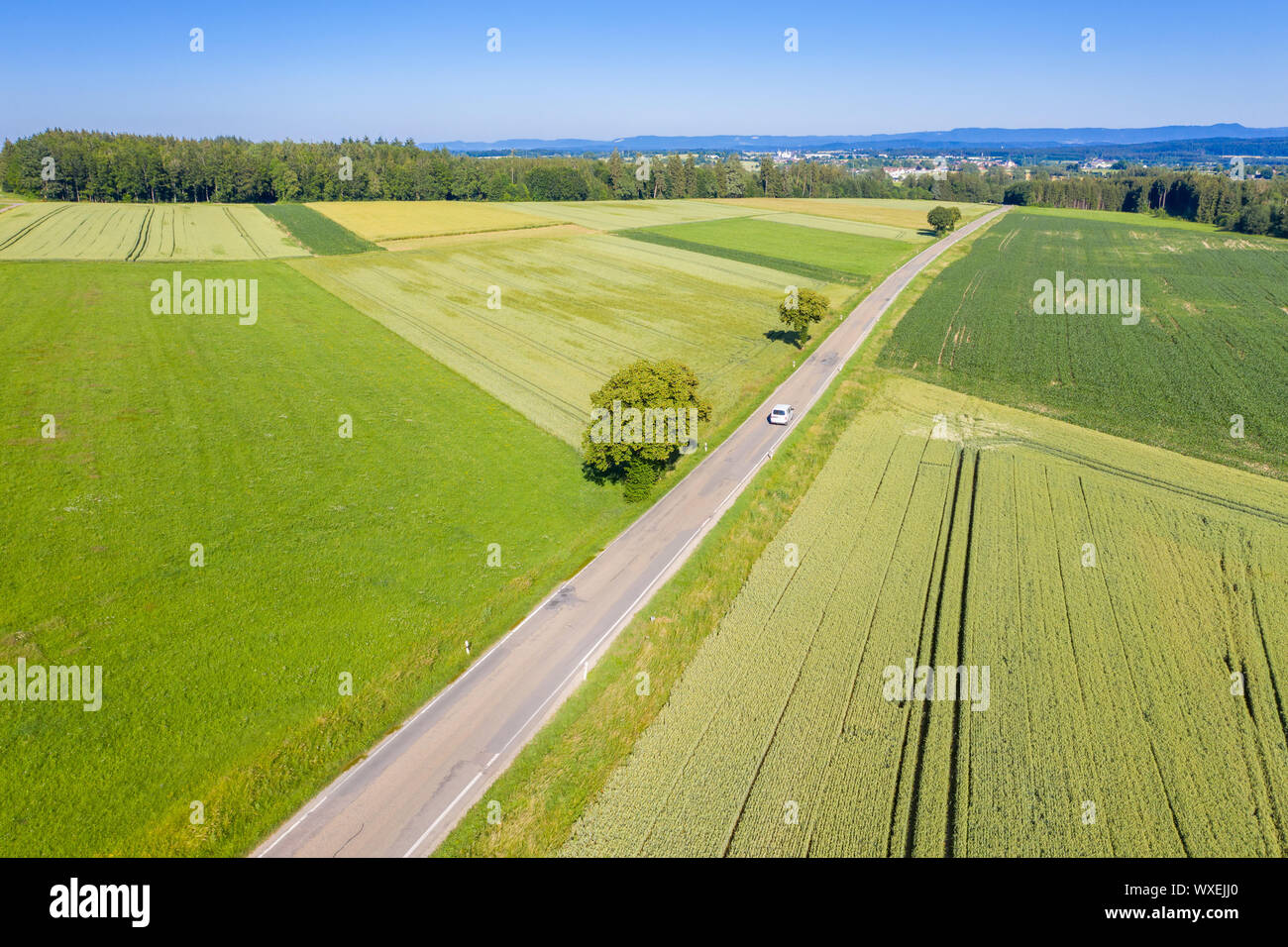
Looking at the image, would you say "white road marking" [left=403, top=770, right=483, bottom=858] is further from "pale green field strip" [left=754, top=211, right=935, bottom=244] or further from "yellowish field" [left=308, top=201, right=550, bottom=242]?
"pale green field strip" [left=754, top=211, right=935, bottom=244]

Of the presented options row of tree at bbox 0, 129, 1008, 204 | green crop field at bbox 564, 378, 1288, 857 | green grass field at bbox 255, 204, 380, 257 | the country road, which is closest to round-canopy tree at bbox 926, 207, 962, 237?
row of tree at bbox 0, 129, 1008, 204

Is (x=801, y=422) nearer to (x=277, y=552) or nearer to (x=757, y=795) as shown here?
(x=757, y=795)

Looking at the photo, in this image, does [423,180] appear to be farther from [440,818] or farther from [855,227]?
[440,818]

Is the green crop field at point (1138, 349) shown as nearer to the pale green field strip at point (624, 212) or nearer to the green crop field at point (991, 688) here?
the green crop field at point (991, 688)

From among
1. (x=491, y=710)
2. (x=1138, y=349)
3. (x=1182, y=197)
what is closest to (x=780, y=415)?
(x=491, y=710)

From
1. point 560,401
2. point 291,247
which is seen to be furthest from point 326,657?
point 291,247
